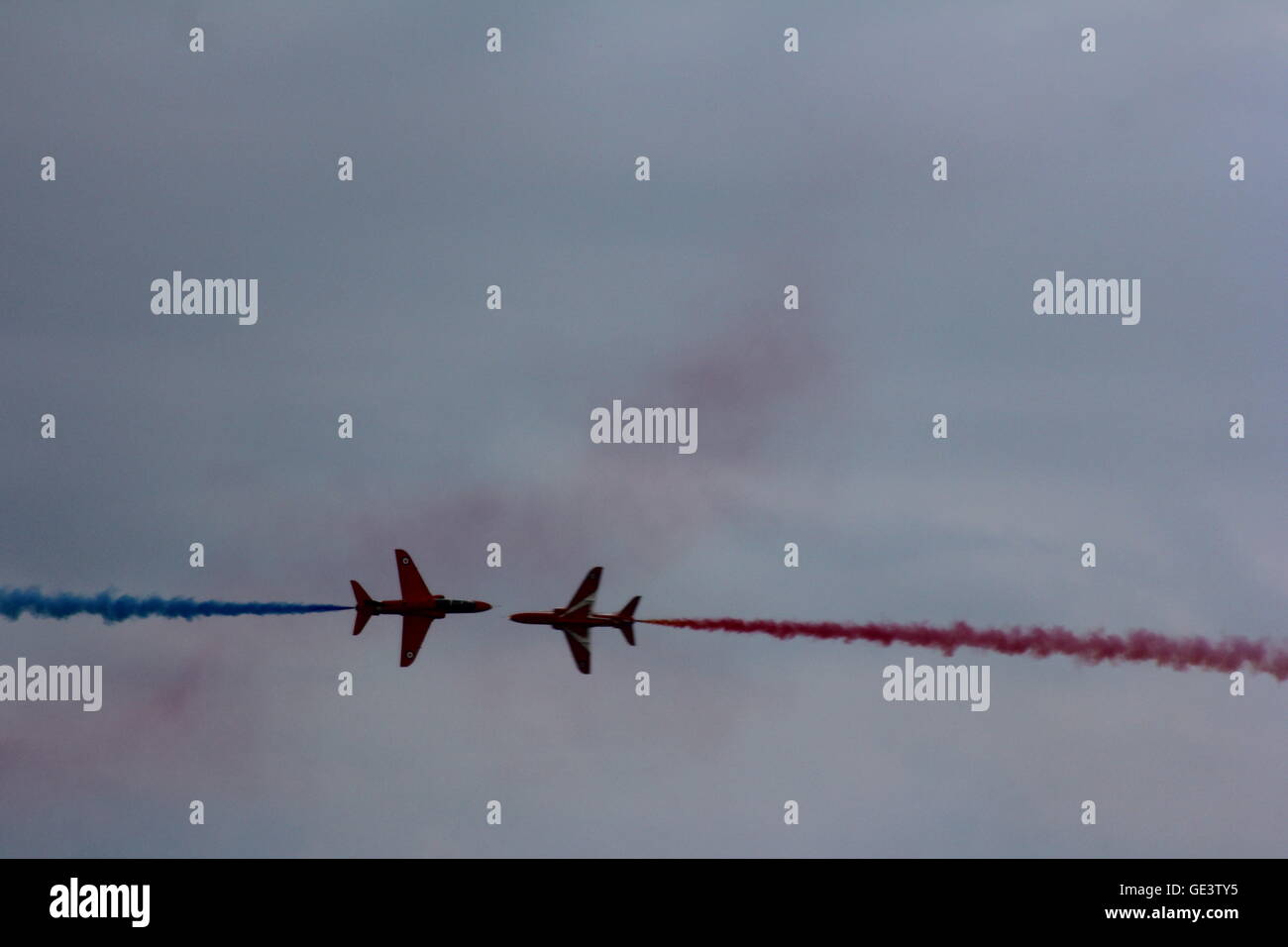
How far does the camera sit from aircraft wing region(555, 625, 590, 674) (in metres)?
153

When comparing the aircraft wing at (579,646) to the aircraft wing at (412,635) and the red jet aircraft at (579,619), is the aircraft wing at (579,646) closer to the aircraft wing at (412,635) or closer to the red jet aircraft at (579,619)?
the red jet aircraft at (579,619)

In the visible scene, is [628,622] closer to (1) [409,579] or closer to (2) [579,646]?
(2) [579,646]

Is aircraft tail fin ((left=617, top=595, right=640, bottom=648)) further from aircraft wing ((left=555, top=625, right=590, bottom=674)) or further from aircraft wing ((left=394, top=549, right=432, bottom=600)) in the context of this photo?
aircraft wing ((left=394, top=549, right=432, bottom=600))

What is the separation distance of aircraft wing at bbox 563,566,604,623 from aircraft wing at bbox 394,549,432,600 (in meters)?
8.77

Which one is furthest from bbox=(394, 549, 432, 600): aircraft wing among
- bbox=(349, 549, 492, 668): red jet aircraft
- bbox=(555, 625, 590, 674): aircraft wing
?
bbox=(555, 625, 590, 674): aircraft wing

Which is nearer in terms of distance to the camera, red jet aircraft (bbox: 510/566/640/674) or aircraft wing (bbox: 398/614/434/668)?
red jet aircraft (bbox: 510/566/640/674)

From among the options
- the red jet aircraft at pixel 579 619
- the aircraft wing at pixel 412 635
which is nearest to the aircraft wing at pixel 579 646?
the red jet aircraft at pixel 579 619

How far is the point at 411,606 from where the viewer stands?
15575 cm

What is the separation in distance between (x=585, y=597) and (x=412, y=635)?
10118 millimetres
